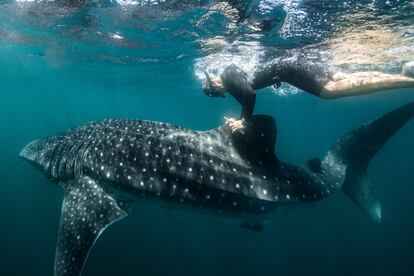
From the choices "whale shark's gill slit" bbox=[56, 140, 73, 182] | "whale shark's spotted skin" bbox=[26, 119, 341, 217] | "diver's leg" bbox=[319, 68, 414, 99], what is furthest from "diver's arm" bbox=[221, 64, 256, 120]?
"whale shark's gill slit" bbox=[56, 140, 73, 182]

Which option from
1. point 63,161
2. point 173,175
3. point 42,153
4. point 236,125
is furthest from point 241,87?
point 42,153

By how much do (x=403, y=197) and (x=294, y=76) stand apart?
57.1 metres

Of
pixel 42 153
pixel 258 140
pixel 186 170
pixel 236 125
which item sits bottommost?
pixel 42 153

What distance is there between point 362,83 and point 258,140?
2.23 metres

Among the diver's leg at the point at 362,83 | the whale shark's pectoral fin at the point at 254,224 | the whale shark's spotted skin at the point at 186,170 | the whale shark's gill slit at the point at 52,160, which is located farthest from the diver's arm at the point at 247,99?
the whale shark's gill slit at the point at 52,160

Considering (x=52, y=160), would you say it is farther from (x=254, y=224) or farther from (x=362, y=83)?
(x=362, y=83)

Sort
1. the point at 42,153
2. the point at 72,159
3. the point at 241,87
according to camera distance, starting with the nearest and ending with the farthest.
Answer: the point at 241,87, the point at 72,159, the point at 42,153

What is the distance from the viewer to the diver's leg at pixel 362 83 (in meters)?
5.36

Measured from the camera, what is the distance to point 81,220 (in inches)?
251

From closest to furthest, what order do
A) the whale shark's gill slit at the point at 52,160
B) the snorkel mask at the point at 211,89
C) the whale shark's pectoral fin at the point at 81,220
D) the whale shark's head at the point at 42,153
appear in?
the whale shark's pectoral fin at the point at 81,220
the snorkel mask at the point at 211,89
the whale shark's gill slit at the point at 52,160
the whale shark's head at the point at 42,153

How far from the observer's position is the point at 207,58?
21312 millimetres

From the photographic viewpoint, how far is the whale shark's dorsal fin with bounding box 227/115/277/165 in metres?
6.54

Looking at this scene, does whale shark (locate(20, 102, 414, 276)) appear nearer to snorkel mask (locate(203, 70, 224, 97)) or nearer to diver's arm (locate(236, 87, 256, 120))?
diver's arm (locate(236, 87, 256, 120))

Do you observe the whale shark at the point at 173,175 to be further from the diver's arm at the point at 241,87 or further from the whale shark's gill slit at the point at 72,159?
the diver's arm at the point at 241,87
